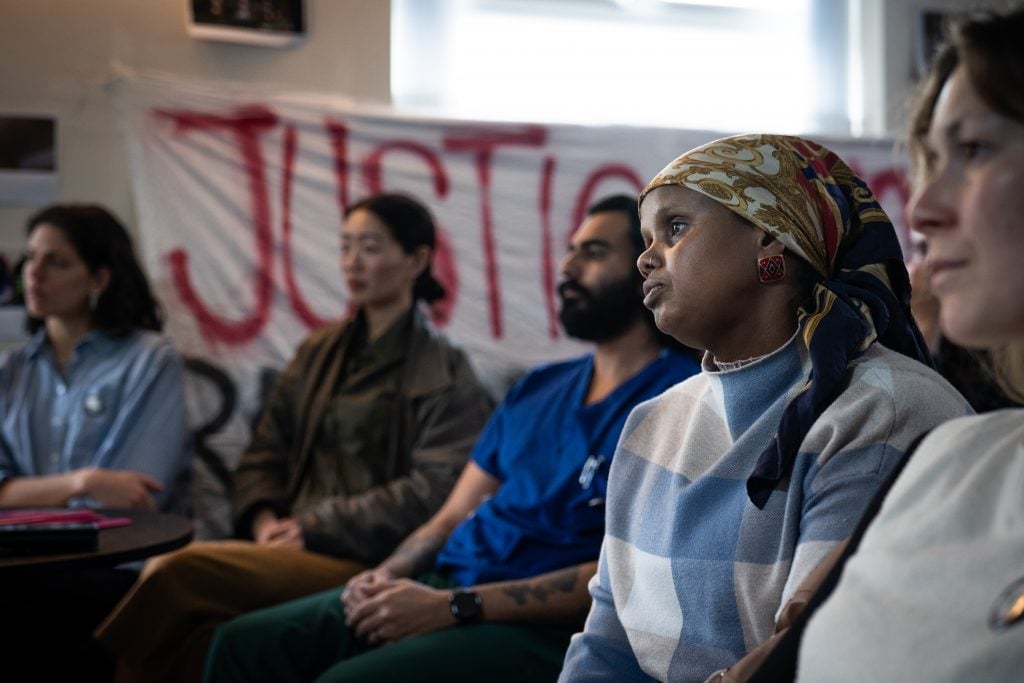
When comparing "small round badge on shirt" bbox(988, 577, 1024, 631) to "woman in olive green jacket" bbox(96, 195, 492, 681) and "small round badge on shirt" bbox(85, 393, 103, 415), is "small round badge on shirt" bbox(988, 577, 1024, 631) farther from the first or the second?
"small round badge on shirt" bbox(85, 393, 103, 415)

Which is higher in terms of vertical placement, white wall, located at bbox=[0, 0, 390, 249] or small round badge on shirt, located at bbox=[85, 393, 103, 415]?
white wall, located at bbox=[0, 0, 390, 249]

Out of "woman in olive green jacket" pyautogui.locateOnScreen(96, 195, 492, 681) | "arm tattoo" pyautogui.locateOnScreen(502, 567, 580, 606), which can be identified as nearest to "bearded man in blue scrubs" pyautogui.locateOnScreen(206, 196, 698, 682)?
"arm tattoo" pyautogui.locateOnScreen(502, 567, 580, 606)

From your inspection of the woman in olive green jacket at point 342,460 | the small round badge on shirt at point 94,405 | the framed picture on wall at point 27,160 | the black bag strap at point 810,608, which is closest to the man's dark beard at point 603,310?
the woman in olive green jacket at point 342,460

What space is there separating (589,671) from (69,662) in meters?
1.56

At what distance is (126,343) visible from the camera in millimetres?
2725

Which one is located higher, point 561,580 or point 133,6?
point 133,6

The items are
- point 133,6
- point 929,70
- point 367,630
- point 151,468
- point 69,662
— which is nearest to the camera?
point 929,70

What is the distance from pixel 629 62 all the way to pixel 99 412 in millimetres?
1928

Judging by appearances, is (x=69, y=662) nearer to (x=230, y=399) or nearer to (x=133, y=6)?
(x=230, y=399)

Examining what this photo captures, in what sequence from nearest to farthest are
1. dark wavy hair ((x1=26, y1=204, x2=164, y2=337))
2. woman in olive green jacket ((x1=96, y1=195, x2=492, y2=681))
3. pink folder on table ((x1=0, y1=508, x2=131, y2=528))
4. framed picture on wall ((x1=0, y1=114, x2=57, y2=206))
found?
pink folder on table ((x1=0, y1=508, x2=131, y2=528)) < woman in olive green jacket ((x1=96, y1=195, x2=492, y2=681)) < dark wavy hair ((x1=26, y1=204, x2=164, y2=337)) < framed picture on wall ((x1=0, y1=114, x2=57, y2=206))

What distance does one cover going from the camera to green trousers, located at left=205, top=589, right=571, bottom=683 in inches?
63.9

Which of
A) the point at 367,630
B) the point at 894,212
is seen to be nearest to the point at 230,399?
the point at 367,630

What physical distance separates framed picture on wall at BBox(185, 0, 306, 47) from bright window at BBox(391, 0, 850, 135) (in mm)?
316

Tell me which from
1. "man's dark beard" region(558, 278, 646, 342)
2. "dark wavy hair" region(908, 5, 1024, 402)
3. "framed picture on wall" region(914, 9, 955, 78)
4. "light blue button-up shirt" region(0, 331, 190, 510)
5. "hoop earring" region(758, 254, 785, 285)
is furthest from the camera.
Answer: "framed picture on wall" region(914, 9, 955, 78)
